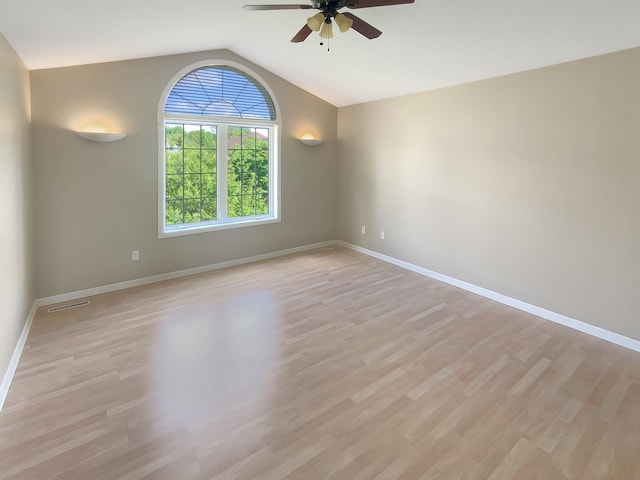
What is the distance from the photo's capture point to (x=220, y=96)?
4844mm

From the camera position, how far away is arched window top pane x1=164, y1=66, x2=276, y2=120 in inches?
178

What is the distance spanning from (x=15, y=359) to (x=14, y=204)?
1.19 meters

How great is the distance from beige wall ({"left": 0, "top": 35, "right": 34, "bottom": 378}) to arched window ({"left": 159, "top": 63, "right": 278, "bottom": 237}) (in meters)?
1.38

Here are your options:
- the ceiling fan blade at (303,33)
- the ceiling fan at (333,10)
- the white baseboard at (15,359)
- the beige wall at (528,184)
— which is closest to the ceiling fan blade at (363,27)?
the ceiling fan at (333,10)

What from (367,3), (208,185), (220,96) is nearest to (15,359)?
(208,185)

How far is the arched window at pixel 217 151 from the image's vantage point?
458 cm

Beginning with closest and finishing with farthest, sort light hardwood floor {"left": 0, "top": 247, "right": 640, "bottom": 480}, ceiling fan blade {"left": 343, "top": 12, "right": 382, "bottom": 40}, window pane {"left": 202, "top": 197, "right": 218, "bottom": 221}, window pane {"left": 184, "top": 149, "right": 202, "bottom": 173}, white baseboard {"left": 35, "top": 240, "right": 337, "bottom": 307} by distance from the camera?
light hardwood floor {"left": 0, "top": 247, "right": 640, "bottom": 480}, ceiling fan blade {"left": 343, "top": 12, "right": 382, "bottom": 40}, white baseboard {"left": 35, "top": 240, "right": 337, "bottom": 307}, window pane {"left": 184, "top": 149, "right": 202, "bottom": 173}, window pane {"left": 202, "top": 197, "right": 218, "bottom": 221}

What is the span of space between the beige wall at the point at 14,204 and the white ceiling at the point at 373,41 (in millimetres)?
311

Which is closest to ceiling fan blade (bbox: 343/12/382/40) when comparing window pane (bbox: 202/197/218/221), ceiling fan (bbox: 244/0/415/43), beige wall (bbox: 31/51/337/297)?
ceiling fan (bbox: 244/0/415/43)

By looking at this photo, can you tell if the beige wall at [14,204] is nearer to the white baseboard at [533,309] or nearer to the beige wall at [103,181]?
the beige wall at [103,181]

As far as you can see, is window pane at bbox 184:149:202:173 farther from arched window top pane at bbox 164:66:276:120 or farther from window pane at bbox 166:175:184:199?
arched window top pane at bbox 164:66:276:120

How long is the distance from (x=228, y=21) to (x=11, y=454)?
12.2 ft

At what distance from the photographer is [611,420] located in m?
2.18

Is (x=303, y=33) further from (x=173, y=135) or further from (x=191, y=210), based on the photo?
(x=191, y=210)
